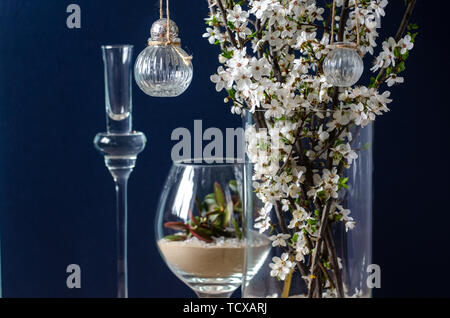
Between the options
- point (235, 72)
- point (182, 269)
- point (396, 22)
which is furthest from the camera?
point (396, 22)

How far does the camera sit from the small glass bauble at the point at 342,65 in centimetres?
75

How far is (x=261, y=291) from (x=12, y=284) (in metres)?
1.18

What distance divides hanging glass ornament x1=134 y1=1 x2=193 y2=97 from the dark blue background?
708mm

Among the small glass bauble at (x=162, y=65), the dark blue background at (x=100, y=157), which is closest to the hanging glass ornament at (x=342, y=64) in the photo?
the small glass bauble at (x=162, y=65)

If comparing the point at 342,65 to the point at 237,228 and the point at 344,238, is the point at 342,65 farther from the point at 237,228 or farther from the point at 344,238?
the point at 237,228

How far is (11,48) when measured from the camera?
1.73 meters

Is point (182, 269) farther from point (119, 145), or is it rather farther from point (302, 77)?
point (302, 77)

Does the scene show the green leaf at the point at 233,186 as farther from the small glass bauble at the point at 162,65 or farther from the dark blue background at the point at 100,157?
the dark blue background at the point at 100,157

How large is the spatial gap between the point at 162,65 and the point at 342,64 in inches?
11.6

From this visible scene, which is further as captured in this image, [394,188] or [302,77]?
[394,188]

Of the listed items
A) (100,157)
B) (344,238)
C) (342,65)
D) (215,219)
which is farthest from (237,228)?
(100,157)

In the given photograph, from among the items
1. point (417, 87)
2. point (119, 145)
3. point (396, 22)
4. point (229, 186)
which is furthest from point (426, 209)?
point (119, 145)

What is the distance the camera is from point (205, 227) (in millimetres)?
1013

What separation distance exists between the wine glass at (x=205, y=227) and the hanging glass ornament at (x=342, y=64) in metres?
0.31
